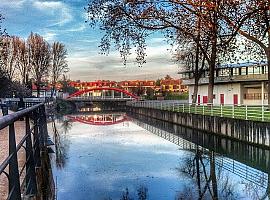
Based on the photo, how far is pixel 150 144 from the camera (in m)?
23.6

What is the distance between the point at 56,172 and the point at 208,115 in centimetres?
1893

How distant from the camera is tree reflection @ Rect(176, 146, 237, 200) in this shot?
35.1ft

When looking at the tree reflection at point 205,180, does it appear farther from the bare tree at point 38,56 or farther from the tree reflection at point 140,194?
the bare tree at point 38,56

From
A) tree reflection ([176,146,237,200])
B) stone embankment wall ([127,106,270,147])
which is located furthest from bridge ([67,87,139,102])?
tree reflection ([176,146,237,200])

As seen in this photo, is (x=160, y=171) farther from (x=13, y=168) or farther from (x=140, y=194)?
(x=13, y=168)

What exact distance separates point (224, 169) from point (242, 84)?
37.7 meters

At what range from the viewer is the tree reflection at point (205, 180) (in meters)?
10.7

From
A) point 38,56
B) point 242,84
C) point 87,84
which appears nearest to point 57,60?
point 38,56

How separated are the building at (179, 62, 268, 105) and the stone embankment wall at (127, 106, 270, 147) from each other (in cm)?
1188

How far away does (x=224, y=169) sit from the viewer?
1525 cm

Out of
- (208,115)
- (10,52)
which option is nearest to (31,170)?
(208,115)

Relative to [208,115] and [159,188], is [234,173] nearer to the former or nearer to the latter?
[159,188]

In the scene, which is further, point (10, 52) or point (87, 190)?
point (10, 52)

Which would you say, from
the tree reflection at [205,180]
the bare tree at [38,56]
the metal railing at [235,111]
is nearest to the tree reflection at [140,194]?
the tree reflection at [205,180]
